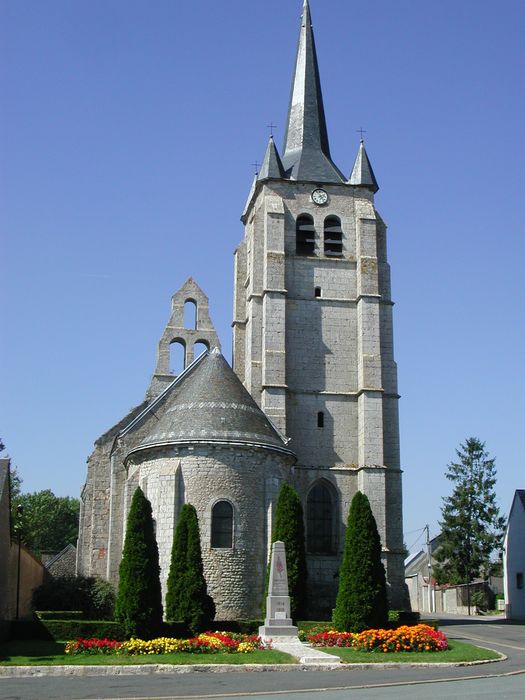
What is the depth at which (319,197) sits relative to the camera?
3956 centimetres

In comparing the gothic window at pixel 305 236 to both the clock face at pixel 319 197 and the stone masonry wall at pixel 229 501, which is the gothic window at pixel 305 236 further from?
the stone masonry wall at pixel 229 501

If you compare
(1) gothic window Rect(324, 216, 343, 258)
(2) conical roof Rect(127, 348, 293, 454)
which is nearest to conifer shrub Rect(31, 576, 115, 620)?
(2) conical roof Rect(127, 348, 293, 454)

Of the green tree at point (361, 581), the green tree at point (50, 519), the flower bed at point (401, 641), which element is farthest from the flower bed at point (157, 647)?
the green tree at point (50, 519)

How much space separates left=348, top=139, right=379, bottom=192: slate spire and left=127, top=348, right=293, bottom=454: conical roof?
12.2 metres

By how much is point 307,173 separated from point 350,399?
10828 millimetres

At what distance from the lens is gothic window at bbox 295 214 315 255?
3912cm

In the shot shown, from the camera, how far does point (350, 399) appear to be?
A: 1462 inches

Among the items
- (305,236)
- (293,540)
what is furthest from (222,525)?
(305,236)

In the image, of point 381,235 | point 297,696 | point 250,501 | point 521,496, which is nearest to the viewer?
point 297,696

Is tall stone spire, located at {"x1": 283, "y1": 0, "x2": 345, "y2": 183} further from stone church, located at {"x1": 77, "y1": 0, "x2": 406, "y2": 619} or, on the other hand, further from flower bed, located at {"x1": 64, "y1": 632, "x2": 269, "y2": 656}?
flower bed, located at {"x1": 64, "y1": 632, "x2": 269, "y2": 656}

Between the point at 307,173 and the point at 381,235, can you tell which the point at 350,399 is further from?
the point at 307,173

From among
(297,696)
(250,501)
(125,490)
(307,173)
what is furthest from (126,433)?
(297,696)

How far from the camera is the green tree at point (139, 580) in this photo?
2238 centimetres

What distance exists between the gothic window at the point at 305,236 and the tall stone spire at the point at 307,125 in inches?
81.5
